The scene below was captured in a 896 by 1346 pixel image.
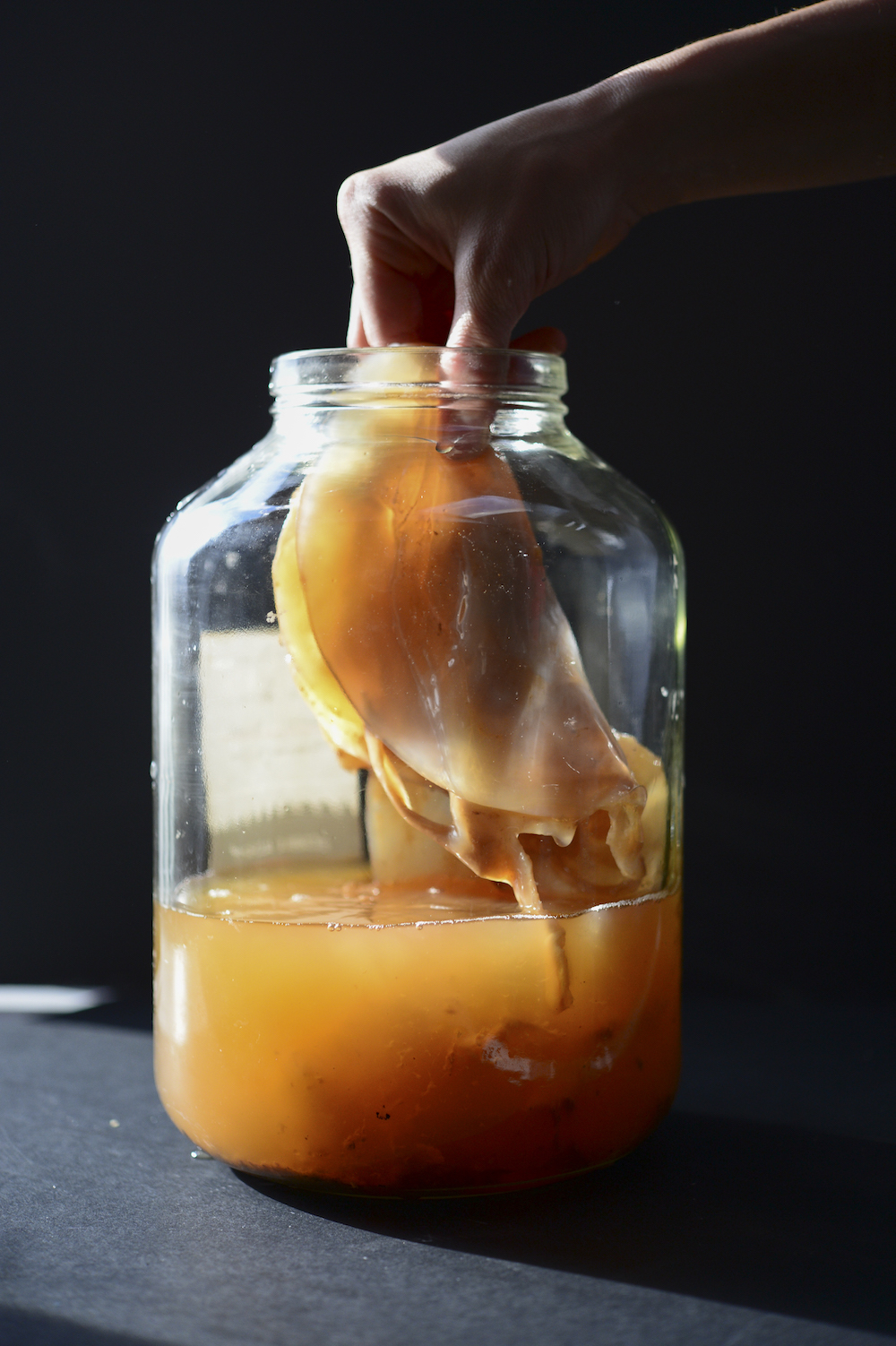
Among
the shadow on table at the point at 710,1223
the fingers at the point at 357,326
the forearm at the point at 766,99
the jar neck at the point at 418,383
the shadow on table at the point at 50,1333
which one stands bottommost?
the shadow on table at the point at 710,1223

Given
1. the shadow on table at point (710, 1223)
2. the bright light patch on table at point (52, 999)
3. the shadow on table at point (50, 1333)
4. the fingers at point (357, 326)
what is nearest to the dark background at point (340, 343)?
the bright light patch on table at point (52, 999)

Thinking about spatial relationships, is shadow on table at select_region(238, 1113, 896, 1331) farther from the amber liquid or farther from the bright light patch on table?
the bright light patch on table

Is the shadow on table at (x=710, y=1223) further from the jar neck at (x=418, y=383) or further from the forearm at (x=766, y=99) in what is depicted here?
the forearm at (x=766, y=99)

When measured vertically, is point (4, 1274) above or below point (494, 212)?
below

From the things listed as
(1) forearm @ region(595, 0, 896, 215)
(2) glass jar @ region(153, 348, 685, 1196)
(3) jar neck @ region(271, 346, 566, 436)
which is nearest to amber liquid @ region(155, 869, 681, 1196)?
(2) glass jar @ region(153, 348, 685, 1196)

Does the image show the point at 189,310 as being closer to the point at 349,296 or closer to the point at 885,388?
the point at 349,296

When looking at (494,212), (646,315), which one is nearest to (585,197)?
(494,212)
